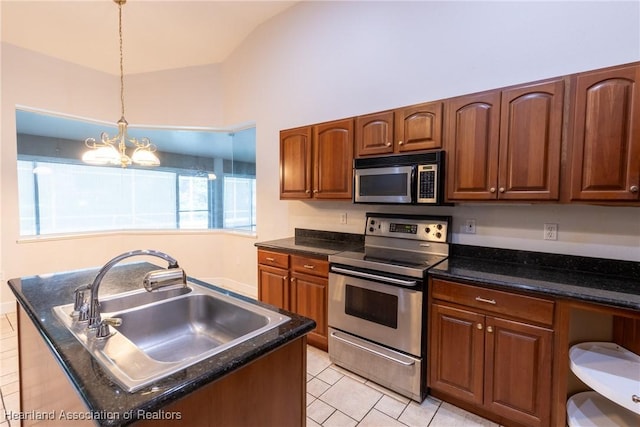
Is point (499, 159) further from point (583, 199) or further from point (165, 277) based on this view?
point (165, 277)

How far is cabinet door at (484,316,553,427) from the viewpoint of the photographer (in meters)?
1.66

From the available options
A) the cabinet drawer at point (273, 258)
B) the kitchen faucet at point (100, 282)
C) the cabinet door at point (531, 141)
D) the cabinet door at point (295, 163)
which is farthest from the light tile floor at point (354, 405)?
the cabinet door at point (295, 163)

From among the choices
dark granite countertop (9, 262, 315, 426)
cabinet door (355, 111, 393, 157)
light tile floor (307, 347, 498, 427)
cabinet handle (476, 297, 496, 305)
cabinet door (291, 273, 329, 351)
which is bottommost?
light tile floor (307, 347, 498, 427)

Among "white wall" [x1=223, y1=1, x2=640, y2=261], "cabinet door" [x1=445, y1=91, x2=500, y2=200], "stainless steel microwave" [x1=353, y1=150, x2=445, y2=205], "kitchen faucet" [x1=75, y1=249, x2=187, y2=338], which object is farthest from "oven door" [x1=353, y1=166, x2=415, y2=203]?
"kitchen faucet" [x1=75, y1=249, x2=187, y2=338]

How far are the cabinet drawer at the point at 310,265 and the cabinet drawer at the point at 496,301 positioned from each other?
36.3 inches

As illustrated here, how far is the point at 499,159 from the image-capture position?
1992 mm

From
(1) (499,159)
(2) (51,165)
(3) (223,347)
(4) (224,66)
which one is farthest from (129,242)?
(1) (499,159)

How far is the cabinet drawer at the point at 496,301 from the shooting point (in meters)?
1.64

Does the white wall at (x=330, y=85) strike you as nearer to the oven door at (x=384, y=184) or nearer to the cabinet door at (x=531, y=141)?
the cabinet door at (x=531, y=141)

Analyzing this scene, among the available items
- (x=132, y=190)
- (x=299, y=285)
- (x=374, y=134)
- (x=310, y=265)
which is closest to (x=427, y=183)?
(x=374, y=134)

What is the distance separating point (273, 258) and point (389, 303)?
1.30m

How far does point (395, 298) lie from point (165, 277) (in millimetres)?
1498

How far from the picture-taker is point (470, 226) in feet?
7.86

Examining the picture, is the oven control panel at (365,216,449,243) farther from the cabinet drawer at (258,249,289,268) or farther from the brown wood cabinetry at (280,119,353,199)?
the cabinet drawer at (258,249,289,268)
